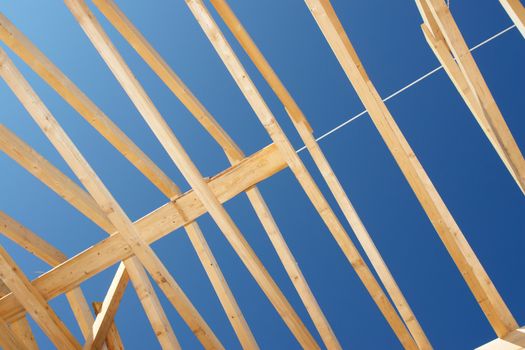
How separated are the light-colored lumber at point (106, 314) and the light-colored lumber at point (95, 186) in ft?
2.03

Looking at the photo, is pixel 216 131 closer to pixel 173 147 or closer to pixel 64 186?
pixel 173 147

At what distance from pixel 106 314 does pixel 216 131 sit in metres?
1.21

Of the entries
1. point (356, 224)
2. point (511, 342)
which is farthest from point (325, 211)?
point (511, 342)

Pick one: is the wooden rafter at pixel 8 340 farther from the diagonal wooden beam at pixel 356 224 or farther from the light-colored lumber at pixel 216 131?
the diagonal wooden beam at pixel 356 224

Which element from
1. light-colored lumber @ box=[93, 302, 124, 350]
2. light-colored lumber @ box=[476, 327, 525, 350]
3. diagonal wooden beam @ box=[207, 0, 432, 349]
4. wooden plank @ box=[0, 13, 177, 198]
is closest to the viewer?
light-colored lumber @ box=[476, 327, 525, 350]

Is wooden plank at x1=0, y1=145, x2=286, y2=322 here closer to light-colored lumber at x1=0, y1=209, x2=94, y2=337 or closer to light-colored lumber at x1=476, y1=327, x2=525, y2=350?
light-colored lumber at x1=0, y1=209, x2=94, y2=337

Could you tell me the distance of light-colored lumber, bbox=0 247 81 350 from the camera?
3.70 meters

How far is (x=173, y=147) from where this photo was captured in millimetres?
3295

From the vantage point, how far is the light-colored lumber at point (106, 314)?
12.5 ft

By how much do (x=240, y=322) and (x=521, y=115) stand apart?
359 cm

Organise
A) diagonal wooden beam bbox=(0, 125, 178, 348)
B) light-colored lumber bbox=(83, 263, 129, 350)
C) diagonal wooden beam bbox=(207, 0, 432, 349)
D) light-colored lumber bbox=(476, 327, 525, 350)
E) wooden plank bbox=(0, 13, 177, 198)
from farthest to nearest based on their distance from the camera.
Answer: light-colored lumber bbox=(83, 263, 129, 350), diagonal wooden beam bbox=(0, 125, 178, 348), diagonal wooden beam bbox=(207, 0, 432, 349), wooden plank bbox=(0, 13, 177, 198), light-colored lumber bbox=(476, 327, 525, 350)

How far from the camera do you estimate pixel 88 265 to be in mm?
4062

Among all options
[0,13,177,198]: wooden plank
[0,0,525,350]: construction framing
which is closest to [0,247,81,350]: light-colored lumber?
A: [0,0,525,350]: construction framing

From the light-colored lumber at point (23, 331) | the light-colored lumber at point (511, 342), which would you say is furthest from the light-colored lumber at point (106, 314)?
the light-colored lumber at point (511, 342)
